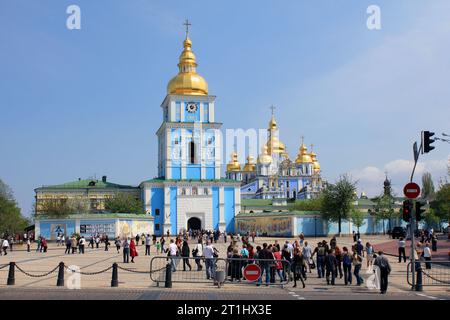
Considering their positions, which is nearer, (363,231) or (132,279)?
(132,279)

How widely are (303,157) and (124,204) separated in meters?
64.0

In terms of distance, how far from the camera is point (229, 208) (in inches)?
3223

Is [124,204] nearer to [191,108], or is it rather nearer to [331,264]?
[191,108]

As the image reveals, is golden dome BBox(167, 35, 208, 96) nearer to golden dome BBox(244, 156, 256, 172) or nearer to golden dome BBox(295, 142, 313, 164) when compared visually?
golden dome BBox(295, 142, 313, 164)

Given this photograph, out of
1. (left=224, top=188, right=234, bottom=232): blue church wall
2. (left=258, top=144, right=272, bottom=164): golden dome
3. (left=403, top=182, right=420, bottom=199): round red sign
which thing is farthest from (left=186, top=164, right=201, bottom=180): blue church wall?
(left=403, top=182, right=420, bottom=199): round red sign

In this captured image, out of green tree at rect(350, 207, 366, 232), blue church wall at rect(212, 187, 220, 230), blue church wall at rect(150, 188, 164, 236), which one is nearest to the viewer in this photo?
green tree at rect(350, 207, 366, 232)

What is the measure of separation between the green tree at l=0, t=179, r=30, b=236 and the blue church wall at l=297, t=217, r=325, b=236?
31.9 metres

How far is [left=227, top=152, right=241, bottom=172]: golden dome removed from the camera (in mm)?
144125

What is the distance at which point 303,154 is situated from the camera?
5281 inches

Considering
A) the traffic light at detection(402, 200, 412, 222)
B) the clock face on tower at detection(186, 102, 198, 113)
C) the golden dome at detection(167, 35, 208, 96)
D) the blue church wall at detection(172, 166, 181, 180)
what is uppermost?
the golden dome at detection(167, 35, 208, 96)

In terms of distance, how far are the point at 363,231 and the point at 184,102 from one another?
Answer: 3055 centimetres
